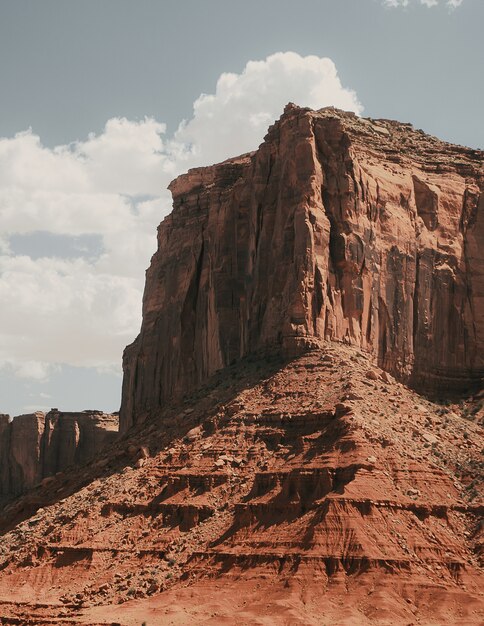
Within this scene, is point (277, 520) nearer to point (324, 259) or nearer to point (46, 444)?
point (324, 259)

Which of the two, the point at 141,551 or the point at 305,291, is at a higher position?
the point at 305,291

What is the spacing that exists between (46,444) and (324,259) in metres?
Result: 58.7

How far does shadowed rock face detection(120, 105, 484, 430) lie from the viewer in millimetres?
85375

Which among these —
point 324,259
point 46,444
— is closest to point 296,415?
point 324,259

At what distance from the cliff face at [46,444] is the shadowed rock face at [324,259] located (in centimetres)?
2652

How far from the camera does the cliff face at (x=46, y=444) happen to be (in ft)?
443

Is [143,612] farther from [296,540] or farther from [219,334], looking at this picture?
[219,334]

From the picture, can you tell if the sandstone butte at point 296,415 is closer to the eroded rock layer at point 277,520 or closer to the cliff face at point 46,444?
the eroded rock layer at point 277,520

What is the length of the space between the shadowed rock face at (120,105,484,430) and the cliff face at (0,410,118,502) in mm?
26522

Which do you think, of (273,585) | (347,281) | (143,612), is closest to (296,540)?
(273,585)

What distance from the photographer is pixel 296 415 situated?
251ft

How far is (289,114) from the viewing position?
289 ft

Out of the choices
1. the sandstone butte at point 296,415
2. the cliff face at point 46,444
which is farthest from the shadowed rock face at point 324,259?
the cliff face at point 46,444

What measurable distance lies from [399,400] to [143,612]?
20.7m
